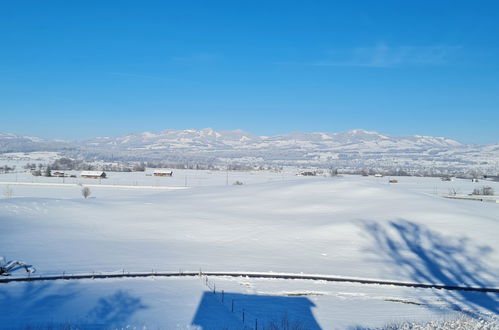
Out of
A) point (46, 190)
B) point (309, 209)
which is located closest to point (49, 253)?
point (309, 209)

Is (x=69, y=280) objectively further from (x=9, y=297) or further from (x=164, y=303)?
(x=164, y=303)

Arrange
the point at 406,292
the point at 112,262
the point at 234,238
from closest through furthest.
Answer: the point at 406,292 → the point at 112,262 → the point at 234,238

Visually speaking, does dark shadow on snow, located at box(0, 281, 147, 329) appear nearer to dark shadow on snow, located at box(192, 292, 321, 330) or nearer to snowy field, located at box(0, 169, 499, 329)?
snowy field, located at box(0, 169, 499, 329)

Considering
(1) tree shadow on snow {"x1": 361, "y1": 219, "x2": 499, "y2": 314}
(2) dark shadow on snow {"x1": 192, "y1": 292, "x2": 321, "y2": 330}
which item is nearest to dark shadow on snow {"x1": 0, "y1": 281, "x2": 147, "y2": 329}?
(2) dark shadow on snow {"x1": 192, "y1": 292, "x2": 321, "y2": 330}

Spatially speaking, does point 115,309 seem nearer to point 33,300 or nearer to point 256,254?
point 33,300

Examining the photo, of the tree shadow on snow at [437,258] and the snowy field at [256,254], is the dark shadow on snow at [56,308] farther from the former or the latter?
the tree shadow on snow at [437,258]

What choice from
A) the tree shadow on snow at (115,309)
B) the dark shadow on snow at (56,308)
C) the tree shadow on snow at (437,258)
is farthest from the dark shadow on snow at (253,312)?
the tree shadow on snow at (437,258)
